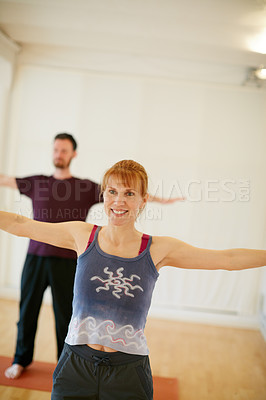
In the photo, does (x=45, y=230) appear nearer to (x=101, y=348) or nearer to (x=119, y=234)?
(x=119, y=234)

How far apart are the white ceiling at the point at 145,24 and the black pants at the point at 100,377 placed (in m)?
1.89

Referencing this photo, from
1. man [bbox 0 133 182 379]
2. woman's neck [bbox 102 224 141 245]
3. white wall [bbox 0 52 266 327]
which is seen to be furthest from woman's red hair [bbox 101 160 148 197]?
white wall [bbox 0 52 266 327]

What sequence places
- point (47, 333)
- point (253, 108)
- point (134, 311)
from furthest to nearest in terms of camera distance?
1. point (253, 108)
2. point (47, 333)
3. point (134, 311)

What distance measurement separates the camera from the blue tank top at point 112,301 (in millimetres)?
1422

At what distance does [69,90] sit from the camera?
4.09 metres

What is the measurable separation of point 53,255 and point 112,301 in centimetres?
121

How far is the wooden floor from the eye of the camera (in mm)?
2553

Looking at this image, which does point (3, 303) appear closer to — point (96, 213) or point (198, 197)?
point (96, 213)

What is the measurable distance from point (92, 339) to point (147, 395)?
288 mm

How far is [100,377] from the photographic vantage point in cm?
141

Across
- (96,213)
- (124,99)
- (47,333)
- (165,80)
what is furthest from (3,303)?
(165,80)

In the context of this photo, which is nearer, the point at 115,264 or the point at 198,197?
the point at 115,264

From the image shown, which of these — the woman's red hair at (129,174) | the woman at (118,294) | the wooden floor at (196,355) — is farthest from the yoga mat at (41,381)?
the woman's red hair at (129,174)

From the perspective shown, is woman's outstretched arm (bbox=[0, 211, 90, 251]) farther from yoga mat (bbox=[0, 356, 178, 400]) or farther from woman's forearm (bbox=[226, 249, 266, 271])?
yoga mat (bbox=[0, 356, 178, 400])
